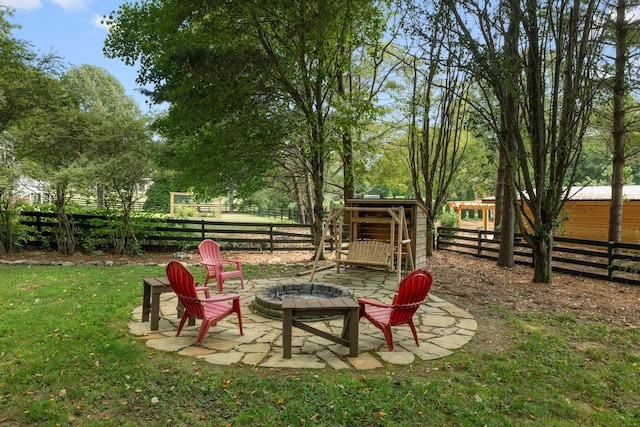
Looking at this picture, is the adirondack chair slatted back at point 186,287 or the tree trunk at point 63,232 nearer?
the adirondack chair slatted back at point 186,287

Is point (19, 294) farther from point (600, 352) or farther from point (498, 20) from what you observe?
point (498, 20)

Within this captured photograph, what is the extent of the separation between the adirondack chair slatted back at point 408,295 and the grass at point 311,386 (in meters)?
0.52

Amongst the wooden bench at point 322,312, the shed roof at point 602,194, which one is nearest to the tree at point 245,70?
the wooden bench at point 322,312

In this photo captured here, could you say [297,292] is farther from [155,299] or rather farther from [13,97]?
[13,97]

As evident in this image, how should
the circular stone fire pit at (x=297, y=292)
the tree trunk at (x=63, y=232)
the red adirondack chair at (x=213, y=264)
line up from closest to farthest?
the circular stone fire pit at (x=297, y=292) → the red adirondack chair at (x=213, y=264) → the tree trunk at (x=63, y=232)

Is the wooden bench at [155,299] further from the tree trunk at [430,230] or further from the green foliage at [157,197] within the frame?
the green foliage at [157,197]

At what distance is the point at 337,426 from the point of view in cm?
241

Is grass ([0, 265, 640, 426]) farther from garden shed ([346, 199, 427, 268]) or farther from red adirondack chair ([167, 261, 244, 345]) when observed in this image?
garden shed ([346, 199, 427, 268])

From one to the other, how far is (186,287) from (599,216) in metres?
15.1

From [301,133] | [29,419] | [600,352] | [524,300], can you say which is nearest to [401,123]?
[301,133]

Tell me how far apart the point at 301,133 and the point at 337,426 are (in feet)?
24.0

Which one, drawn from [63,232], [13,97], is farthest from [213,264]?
[13,97]

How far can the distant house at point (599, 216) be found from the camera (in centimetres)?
1263

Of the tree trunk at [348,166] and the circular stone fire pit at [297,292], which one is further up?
the tree trunk at [348,166]
